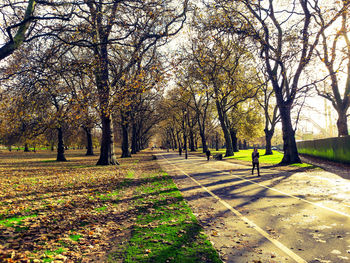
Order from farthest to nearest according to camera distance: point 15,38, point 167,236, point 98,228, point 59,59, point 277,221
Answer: point 59,59
point 15,38
point 277,221
point 98,228
point 167,236

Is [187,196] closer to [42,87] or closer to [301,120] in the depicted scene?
[42,87]

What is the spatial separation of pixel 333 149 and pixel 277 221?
21.1 meters

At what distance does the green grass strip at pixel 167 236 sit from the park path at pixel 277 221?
317 mm

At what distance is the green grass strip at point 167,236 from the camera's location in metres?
4.51

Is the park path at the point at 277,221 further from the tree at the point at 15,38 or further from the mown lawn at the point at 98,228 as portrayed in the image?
the tree at the point at 15,38

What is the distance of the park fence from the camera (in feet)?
66.2

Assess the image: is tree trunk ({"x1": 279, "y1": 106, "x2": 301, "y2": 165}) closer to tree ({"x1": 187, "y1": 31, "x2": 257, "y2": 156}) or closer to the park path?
tree ({"x1": 187, "y1": 31, "x2": 257, "y2": 156})

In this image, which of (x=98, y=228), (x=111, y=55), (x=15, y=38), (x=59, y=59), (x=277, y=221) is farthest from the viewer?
(x=111, y=55)

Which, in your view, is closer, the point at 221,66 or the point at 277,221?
the point at 277,221

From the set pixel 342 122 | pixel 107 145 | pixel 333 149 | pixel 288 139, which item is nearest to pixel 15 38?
pixel 107 145

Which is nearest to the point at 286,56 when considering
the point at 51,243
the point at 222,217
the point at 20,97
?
the point at 222,217

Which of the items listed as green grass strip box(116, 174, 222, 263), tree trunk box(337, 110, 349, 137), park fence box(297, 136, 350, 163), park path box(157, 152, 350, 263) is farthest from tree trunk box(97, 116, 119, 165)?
tree trunk box(337, 110, 349, 137)

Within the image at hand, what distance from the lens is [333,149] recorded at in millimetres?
23562

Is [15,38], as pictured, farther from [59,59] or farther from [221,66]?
[221,66]
